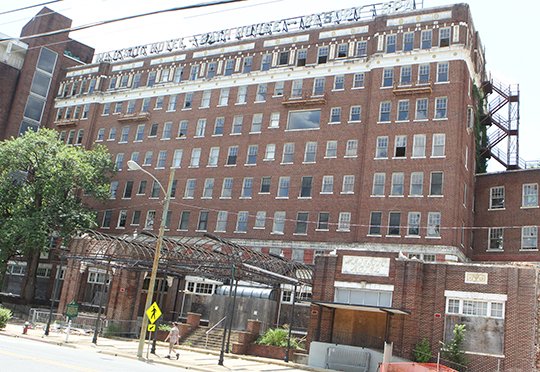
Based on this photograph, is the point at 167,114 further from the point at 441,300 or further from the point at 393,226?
the point at 441,300

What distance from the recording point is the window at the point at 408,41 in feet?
177

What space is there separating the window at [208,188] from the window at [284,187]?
26.6 feet

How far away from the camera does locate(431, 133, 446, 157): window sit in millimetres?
50031

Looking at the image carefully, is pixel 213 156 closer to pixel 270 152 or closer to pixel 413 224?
pixel 270 152

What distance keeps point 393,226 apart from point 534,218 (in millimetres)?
12205

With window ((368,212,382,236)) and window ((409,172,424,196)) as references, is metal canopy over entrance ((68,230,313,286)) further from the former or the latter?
window ((409,172,424,196))

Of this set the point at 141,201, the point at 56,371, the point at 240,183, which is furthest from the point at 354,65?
the point at 56,371

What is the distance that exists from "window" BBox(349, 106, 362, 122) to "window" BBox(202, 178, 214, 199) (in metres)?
16.3

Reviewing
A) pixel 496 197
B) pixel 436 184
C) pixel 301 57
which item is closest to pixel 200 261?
pixel 436 184

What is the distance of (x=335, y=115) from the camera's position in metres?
56.5

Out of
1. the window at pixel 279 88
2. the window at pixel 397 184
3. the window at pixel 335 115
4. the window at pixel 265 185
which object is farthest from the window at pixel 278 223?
the window at pixel 279 88

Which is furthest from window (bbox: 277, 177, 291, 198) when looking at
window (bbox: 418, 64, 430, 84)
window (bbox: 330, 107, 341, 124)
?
window (bbox: 418, 64, 430, 84)

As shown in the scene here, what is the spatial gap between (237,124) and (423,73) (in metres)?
20.2

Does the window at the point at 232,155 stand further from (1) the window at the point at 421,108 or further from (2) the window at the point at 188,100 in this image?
(1) the window at the point at 421,108
